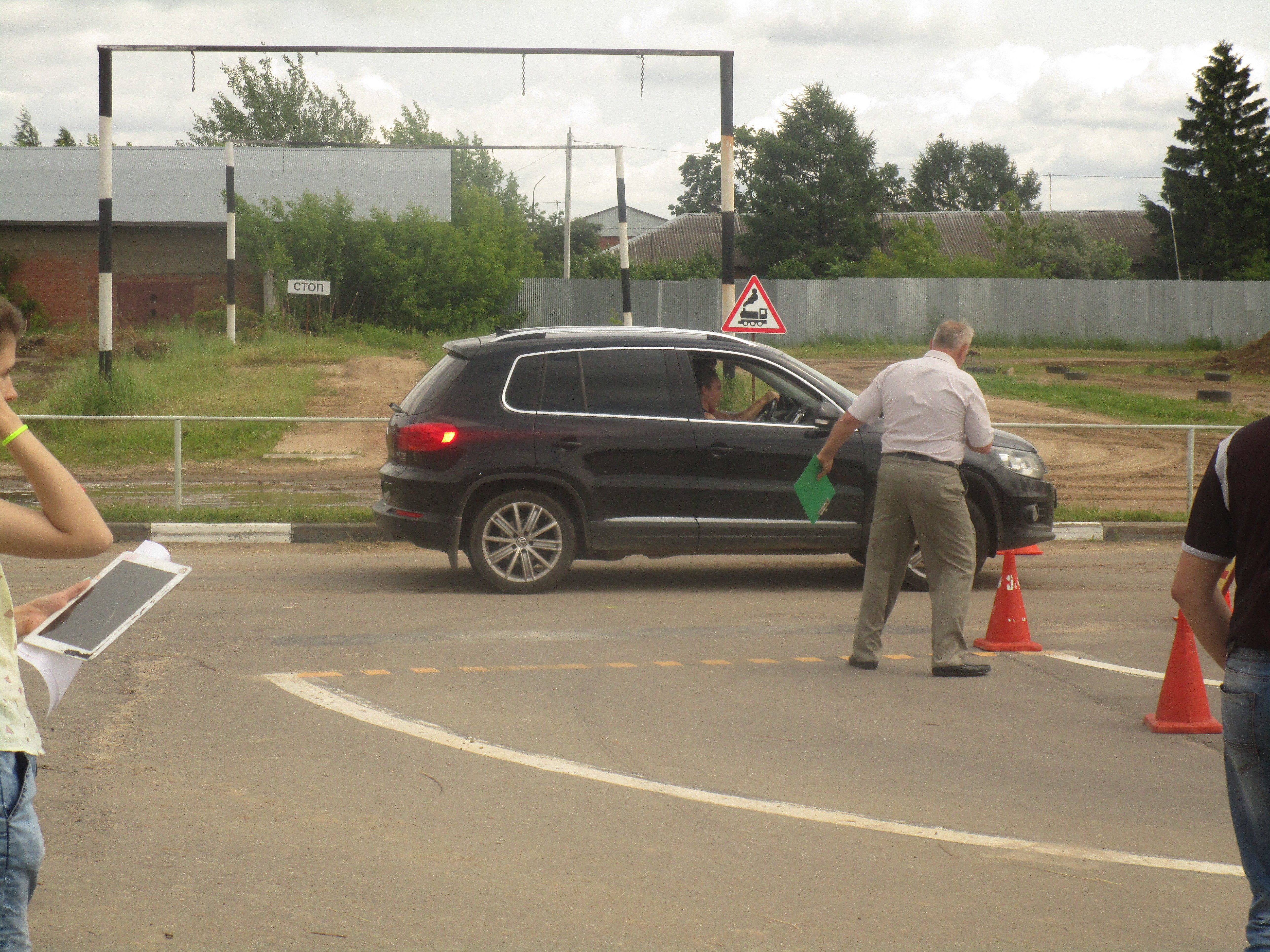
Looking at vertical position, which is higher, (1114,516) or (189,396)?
(189,396)

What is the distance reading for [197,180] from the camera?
45938 millimetres

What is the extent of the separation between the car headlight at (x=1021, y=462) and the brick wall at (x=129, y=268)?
37744 mm

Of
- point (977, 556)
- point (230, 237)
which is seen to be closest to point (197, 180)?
point (230, 237)

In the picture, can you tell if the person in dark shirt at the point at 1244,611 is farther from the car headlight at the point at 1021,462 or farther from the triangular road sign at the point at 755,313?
the triangular road sign at the point at 755,313

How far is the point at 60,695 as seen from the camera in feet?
9.14

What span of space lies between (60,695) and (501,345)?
705 cm

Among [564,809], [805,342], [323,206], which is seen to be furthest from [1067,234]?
[564,809]

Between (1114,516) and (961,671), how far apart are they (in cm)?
743

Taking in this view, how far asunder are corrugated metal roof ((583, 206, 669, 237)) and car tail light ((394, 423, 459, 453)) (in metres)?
105

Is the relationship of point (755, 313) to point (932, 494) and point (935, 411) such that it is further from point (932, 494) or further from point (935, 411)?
point (932, 494)

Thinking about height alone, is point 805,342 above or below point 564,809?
above

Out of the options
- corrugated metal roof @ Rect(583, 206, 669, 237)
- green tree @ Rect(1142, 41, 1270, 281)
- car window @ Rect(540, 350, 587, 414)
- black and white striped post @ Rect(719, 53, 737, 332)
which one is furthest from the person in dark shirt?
corrugated metal roof @ Rect(583, 206, 669, 237)

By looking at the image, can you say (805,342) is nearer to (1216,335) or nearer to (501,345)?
(1216,335)

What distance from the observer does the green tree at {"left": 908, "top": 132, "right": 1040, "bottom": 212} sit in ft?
367
